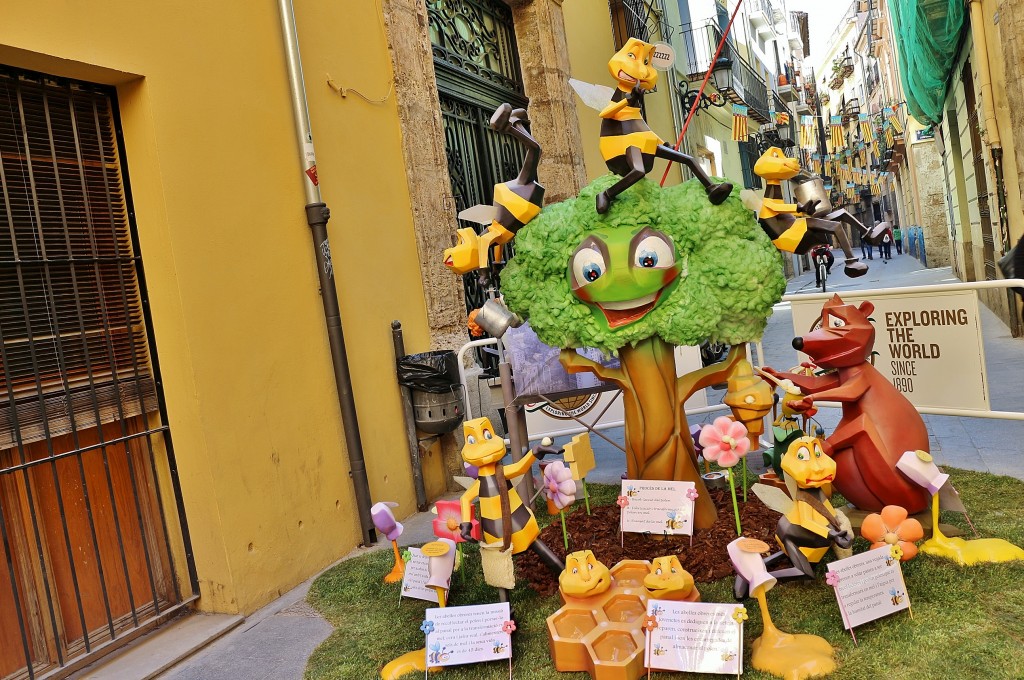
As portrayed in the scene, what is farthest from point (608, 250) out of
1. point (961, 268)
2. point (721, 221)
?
point (961, 268)

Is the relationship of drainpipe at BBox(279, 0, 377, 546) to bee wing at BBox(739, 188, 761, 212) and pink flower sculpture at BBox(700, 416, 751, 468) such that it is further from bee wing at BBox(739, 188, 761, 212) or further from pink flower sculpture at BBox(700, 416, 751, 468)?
bee wing at BBox(739, 188, 761, 212)

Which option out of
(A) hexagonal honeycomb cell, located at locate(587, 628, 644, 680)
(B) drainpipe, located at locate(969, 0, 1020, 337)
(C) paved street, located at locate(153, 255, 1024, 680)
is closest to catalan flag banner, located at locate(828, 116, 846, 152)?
(C) paved street, located at locate(153, 255, 1024, 680)

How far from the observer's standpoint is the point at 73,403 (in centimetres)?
355

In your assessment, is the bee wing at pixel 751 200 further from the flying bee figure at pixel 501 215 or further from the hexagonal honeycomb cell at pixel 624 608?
the hexagonal honeycomb cell at pixel 624 608

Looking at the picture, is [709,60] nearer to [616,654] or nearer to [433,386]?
[433,386]

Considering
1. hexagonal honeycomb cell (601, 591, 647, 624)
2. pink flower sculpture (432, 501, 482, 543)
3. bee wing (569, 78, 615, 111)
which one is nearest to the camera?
hexagonal honeycomb cell (601, 591, 647, 624)

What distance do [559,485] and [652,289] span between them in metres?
1.05

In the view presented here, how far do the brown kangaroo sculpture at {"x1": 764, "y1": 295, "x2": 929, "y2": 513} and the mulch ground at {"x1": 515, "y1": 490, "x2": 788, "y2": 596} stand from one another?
50cm

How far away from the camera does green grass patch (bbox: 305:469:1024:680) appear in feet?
8.75

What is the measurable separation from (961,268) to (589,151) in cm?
826

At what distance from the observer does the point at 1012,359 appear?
7.20 meters

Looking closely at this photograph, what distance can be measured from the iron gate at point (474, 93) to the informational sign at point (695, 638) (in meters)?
4.31

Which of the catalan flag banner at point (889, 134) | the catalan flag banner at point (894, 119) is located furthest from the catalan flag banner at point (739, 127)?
the catalan flag banner at point (889, 134)

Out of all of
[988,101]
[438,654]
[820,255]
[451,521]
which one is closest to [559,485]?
[451,521]
